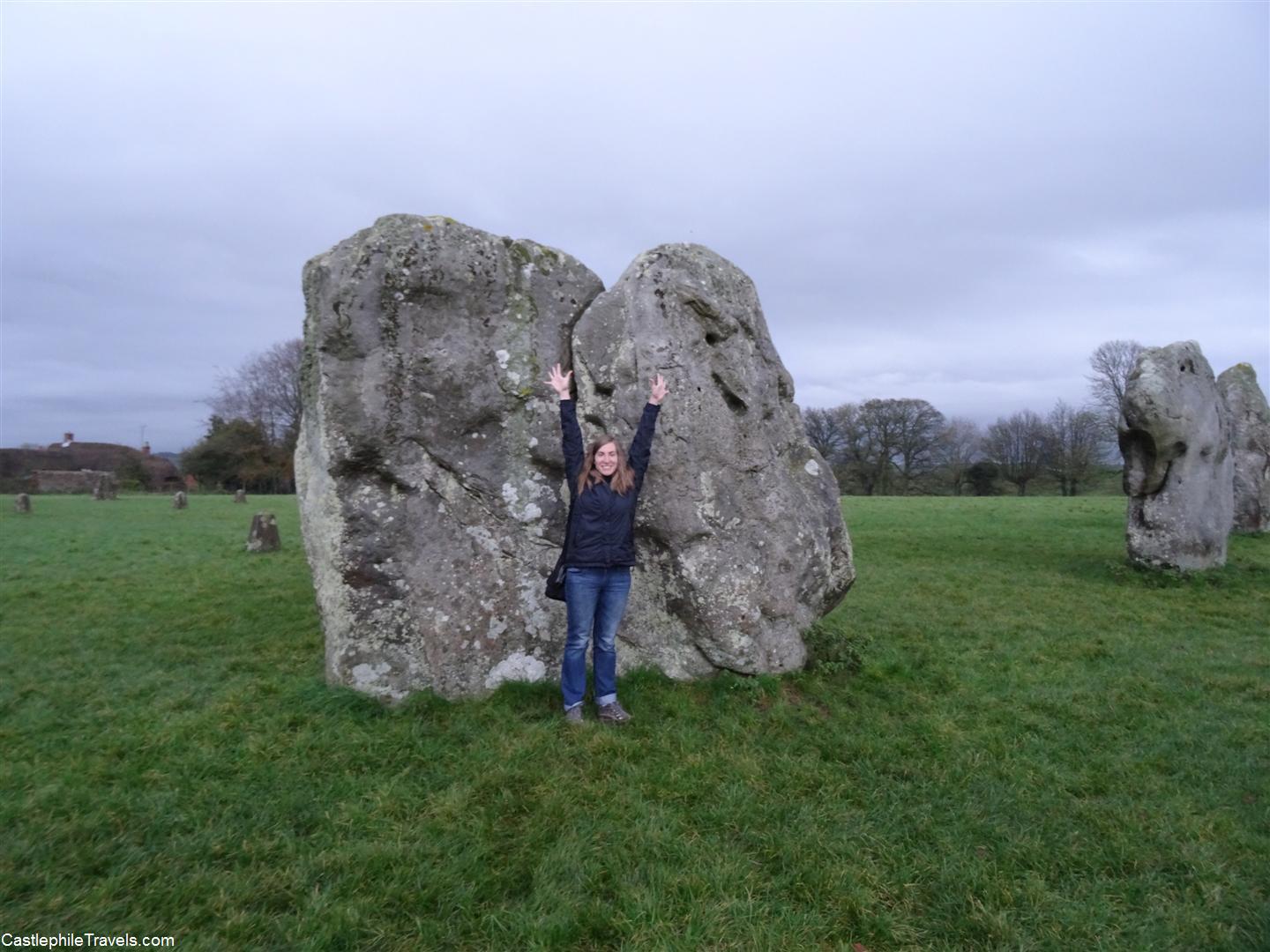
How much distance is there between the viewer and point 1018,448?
51.4 m

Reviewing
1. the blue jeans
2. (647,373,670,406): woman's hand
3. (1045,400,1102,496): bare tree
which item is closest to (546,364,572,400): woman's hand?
(647,373,670,406): woman's hand

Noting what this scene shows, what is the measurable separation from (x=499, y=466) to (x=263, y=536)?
11.3 m

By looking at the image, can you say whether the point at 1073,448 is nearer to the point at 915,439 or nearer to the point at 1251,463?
the point at 915,439

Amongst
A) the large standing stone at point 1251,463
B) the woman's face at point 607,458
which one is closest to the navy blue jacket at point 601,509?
the woman's face at point 607,458

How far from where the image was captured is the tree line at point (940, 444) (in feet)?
158

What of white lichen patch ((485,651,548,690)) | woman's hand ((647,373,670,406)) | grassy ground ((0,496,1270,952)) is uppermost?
woman's hand ((647,373,670,406))

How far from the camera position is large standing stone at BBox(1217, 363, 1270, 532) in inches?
660

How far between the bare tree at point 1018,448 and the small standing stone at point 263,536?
44.6 metres

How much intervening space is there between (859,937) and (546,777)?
2.09 m

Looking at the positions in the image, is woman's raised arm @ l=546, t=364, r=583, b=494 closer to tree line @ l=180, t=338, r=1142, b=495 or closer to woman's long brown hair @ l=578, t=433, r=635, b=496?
woman's long brown hair @ l=578, t=433, r=635, b=496

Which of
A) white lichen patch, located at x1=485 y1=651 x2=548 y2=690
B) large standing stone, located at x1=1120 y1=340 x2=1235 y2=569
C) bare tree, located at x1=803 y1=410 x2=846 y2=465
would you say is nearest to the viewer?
white lichen patch, located at x1=485 y1=651 x2=548 y2=690

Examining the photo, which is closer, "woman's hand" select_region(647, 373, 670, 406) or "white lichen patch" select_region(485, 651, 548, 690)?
"woman's hand" select_region(647, 373, 670, 406)

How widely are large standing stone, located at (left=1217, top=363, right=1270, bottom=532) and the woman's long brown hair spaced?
56.2 ft

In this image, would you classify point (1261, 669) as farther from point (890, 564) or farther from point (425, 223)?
point (425, 223)
